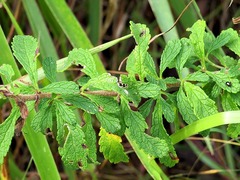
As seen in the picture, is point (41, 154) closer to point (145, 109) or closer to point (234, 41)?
point (145, 109)

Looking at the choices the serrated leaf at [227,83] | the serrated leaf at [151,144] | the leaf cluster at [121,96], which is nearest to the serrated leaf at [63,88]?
the leaf cluster at [121,96]

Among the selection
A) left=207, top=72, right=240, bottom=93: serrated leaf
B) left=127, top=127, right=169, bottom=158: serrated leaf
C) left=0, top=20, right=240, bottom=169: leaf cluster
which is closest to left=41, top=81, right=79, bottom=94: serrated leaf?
left=0, top=20, right=240, bottom=169: leaf cluster

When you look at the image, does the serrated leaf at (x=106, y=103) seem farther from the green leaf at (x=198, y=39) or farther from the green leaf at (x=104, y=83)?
the green leaf at (x=198, y=39)

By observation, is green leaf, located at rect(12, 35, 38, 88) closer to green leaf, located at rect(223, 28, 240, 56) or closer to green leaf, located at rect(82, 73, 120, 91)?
green leaf, located at rect(82, 73, 120, 91)

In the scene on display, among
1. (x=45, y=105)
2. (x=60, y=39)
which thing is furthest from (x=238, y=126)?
(x=60, y=39)


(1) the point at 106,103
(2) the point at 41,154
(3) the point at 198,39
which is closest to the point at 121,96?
(1) the point at 106,103

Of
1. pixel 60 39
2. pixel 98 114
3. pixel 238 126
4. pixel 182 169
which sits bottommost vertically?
pixel 182 169

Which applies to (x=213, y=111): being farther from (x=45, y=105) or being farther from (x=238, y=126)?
(x=45, y=105)
